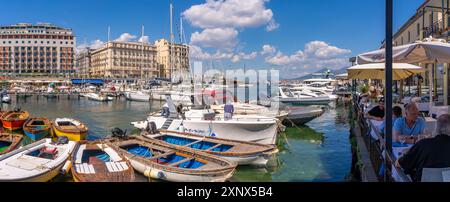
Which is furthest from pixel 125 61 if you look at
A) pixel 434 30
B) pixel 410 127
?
pixel 410 127

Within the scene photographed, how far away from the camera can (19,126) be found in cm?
2211

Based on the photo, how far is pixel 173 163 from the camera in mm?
10719

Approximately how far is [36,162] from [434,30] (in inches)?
944

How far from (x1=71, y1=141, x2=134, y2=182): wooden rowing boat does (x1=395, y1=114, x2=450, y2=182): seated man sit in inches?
250

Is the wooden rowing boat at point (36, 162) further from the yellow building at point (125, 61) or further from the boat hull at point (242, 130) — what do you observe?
the yellow building at point (125, 61)

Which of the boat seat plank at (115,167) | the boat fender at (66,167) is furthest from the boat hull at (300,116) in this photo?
the boat fender at (66,167)

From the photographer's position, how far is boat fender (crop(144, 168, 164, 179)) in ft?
32.5

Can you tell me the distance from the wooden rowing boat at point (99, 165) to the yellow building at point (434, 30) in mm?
13171

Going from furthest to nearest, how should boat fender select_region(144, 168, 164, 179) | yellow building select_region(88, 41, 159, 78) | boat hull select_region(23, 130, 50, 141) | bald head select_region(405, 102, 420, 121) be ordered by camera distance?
yellow building select_region(88, 41, 159, 78) → boat hull select_region(23, 130, 50, 141) → boat fender select_region(144, 168, 164, 179) → bald head select_region(405, 102, 420, 121)

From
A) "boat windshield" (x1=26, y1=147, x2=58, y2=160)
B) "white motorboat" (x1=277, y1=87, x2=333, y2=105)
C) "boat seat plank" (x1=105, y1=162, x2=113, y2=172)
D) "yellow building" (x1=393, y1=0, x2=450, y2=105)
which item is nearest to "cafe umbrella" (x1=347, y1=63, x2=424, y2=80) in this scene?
"yellow building" (x1=393, y1=0, x2=450, y2=105)

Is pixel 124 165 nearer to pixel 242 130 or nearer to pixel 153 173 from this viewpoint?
pixel 153 173

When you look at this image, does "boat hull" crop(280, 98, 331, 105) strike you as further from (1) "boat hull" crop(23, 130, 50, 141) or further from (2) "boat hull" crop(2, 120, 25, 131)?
(2) "boat hull" crop(2, 120, 25, 131)

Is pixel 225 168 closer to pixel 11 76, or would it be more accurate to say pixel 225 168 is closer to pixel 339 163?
pixel 339 163
